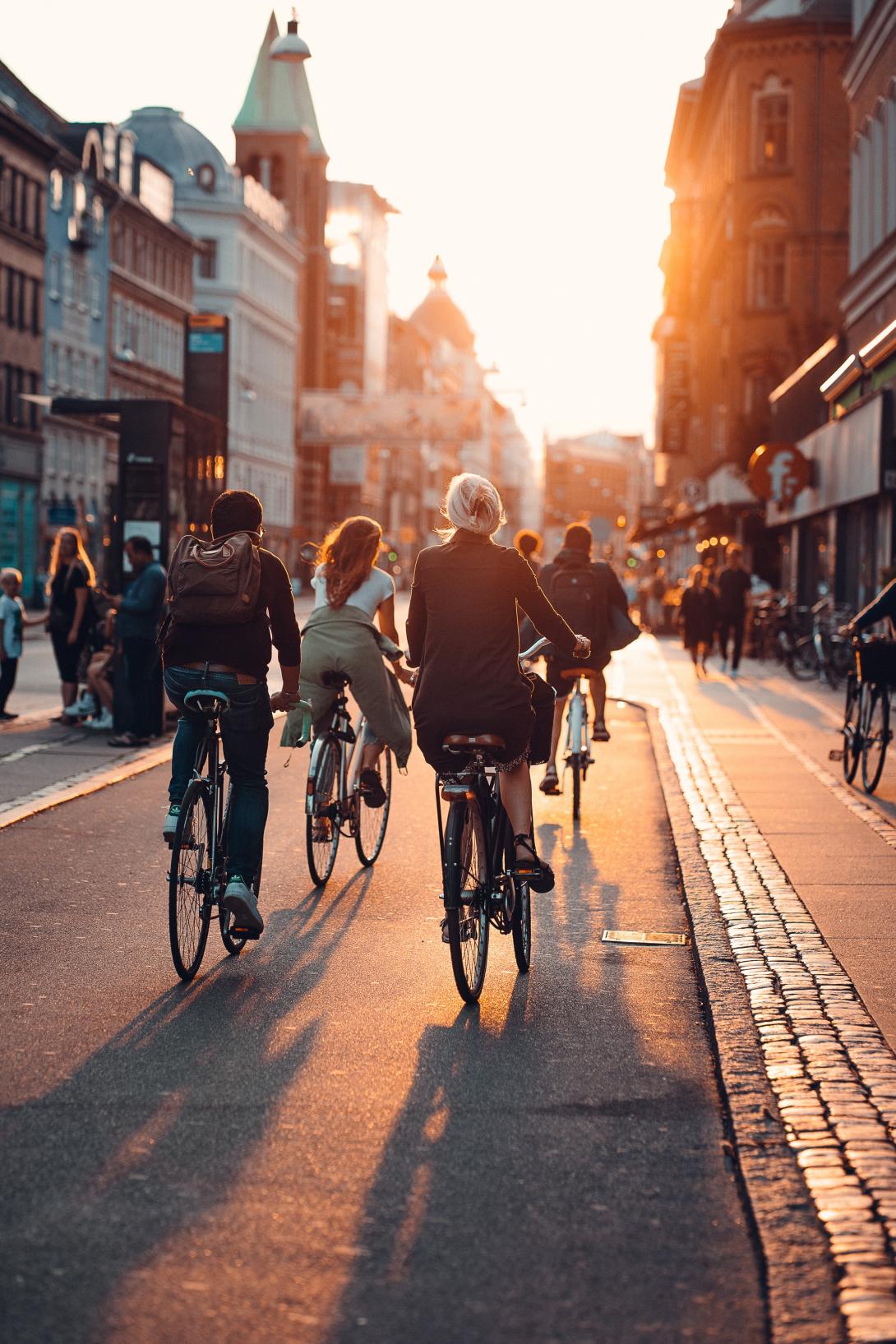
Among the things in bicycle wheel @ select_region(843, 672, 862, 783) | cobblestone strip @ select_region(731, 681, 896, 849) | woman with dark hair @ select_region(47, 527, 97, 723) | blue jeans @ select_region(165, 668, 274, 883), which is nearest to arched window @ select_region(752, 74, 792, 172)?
cobblestone strip @ select_region(731, 681, 896, 849)

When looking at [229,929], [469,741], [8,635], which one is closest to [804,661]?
[8,635]

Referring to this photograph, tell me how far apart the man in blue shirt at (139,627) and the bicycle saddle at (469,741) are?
1036cm

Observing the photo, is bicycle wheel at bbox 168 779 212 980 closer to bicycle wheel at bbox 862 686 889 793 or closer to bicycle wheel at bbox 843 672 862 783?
bicycle wheel at bbox 862 686 889 793

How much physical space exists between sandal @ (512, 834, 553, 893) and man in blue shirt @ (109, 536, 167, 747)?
1015 cm

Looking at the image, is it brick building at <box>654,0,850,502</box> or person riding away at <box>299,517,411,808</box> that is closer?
person riding away at <box>299,517,411,808</box>

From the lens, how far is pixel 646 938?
9.02 meters

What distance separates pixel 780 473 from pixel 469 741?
31.3 meters

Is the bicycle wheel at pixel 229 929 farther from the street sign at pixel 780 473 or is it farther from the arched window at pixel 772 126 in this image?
the arched window at pixel 772 126

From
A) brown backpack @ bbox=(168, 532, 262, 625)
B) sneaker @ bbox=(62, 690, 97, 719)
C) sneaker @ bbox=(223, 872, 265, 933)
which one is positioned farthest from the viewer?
sneaker @ bbox=(62, 690, 97, 719)

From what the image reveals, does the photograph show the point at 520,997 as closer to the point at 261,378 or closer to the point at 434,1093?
the point at 434,1093

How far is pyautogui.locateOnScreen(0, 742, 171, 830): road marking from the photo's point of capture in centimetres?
1277

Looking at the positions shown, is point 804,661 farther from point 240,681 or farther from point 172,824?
point 172,824

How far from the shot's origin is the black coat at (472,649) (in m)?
7.37

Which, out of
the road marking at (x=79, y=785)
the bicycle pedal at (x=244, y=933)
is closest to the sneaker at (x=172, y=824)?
the bicycle pedal at (x=244, y=933)
